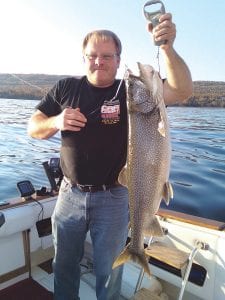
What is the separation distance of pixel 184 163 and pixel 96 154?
960 centimetres

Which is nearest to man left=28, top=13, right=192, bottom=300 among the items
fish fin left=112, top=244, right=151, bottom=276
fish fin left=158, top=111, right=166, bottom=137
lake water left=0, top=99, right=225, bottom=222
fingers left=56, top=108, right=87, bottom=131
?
fingers left=56, top=108, right=87, bottom=131

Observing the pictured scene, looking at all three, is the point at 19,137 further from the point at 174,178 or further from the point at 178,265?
the point at 178,265

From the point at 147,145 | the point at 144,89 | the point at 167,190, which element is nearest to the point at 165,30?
the point at 144,89

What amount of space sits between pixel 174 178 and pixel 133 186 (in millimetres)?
8362

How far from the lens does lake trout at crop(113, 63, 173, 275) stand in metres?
2.33

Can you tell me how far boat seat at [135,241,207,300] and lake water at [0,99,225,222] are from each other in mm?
4232

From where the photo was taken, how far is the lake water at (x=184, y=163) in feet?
29.0

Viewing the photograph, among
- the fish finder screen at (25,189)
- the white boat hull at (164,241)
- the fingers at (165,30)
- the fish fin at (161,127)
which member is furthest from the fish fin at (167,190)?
the fish finder screen at (25,189)

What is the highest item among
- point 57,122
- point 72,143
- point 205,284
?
point 57,122

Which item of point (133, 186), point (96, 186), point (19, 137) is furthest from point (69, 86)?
point (19, 137)

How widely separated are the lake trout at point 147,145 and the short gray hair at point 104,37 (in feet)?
2.43

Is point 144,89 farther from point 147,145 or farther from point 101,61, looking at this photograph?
point 101,61

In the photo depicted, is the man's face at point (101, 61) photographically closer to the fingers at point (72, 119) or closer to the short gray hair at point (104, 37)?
the short gray hair at point (104, 37)

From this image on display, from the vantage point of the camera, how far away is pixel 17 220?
164 inches
